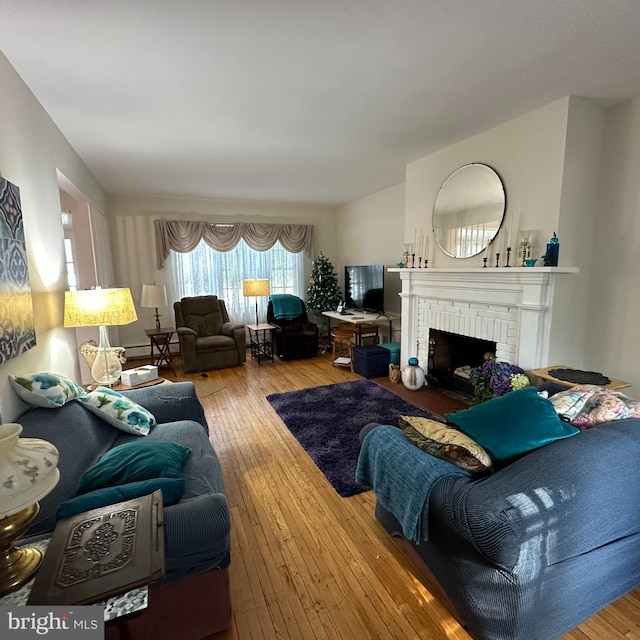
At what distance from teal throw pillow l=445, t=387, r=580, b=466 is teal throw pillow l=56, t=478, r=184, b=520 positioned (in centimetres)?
127

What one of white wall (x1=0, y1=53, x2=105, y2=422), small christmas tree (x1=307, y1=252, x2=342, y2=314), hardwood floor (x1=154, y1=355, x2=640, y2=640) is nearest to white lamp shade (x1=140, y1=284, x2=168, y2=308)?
white wall (x1=0, y1=53, x2=105, y2=422)

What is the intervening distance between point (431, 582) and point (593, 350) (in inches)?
91.6

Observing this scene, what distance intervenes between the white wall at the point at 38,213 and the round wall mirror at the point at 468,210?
3320mm

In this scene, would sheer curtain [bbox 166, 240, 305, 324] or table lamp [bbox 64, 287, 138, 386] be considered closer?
table lamp [bbox 64, 287, 138, 386]

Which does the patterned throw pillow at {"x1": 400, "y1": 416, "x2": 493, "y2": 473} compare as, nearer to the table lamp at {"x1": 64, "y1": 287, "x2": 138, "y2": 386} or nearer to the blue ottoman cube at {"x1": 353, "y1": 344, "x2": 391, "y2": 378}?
the table lamp at {"x1": 64, "y1": 287, "x2": 138, "y2": 386}

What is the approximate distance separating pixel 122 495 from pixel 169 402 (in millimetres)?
1103

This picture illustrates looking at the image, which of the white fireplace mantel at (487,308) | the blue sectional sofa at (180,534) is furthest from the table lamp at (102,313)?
the white fireplace mantel at (487,308)

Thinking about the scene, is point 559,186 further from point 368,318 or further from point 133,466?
point 133,466

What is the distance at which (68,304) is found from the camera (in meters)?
2.33

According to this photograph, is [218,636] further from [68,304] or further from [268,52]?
[268,52]

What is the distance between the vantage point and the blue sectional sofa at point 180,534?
3.98 ft

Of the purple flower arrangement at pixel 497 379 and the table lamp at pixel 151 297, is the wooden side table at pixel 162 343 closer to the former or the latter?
the table lamp at pixel 151 297

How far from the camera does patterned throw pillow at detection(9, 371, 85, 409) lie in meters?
1.68

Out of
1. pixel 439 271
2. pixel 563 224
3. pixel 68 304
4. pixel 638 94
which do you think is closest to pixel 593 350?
pixel 563 224
